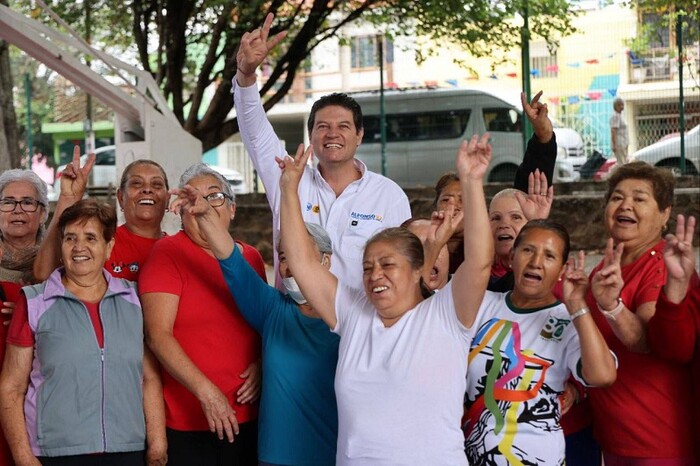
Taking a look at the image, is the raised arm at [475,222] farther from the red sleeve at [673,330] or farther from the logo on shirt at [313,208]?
the logo on shirt at [313,208]

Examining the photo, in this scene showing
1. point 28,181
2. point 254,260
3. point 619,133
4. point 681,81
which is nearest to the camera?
point 254,260

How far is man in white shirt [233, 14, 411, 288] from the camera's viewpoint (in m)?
4.56

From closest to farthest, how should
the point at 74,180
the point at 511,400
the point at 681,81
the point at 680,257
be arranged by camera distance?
the point at 680,257, the point at 511,400, the point at 74,180, the point at 681,81

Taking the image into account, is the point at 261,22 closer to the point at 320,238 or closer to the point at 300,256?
the point at 320,238

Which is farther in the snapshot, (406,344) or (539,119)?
(539,119)

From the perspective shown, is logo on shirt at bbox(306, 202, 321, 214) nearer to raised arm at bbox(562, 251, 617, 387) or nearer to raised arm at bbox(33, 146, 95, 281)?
raised arm at bbox(33, 146, 95, 281)

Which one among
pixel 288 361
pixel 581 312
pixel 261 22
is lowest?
pixel 288 361

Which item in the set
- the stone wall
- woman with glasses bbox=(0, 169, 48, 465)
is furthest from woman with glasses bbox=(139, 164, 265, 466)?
the stone wall

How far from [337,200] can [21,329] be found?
1.55m

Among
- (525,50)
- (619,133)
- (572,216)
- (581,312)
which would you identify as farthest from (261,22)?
(581,312)

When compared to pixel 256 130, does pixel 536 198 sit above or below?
below

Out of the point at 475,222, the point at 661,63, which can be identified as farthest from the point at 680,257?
the point at 661,63

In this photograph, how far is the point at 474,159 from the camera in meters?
3.32

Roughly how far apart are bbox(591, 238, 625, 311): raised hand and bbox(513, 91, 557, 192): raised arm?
123 cm
